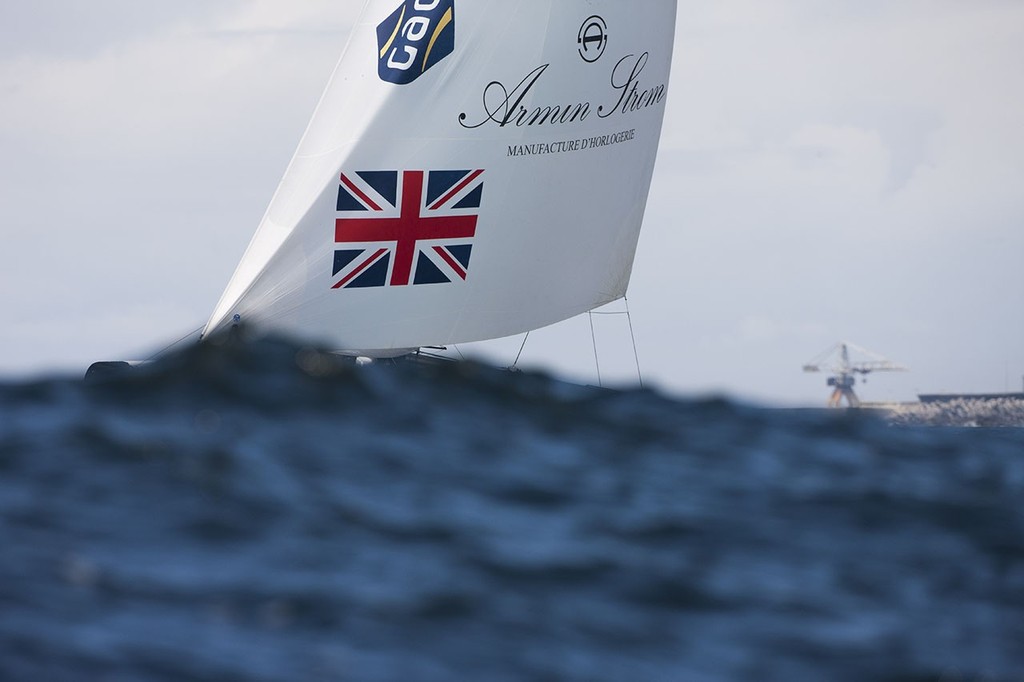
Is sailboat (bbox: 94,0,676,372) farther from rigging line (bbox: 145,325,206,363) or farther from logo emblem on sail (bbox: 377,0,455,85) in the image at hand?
rigging line (bbox: 145,325,206,363)

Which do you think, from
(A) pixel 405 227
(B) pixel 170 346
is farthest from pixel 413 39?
(B) pixel 170 346

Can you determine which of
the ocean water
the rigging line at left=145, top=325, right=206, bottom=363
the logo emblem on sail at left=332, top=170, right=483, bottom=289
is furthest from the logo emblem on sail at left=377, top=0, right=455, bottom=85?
the ocean water

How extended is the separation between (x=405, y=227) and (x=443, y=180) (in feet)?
3.01

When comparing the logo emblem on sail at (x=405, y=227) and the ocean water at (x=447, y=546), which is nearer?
the ocean water at (x=447, y=546)

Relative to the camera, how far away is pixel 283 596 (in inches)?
201

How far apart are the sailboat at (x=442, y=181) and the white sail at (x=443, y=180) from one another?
2 centimetres

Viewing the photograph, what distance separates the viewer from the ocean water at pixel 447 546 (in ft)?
15.8

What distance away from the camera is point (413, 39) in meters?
18.9

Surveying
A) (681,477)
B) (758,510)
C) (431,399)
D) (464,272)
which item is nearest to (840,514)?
(758,510)

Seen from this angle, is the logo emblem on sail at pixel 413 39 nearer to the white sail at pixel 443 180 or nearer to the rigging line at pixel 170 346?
the white sail at pixel 443 180

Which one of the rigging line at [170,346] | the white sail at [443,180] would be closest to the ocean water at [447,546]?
the white sail at [443,180]

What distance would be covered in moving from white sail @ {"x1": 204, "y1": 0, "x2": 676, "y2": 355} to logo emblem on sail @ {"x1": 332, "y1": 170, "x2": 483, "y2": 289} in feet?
0.07

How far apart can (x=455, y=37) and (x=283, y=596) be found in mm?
15026

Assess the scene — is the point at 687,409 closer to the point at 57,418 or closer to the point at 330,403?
the point at 330,403
